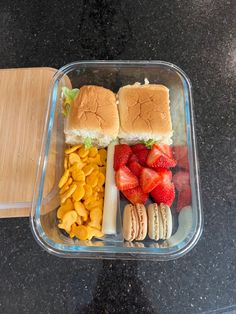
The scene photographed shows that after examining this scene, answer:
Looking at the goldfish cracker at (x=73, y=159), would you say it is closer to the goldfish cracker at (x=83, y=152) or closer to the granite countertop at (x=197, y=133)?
the goldfish cracker at (x=83, y=152)

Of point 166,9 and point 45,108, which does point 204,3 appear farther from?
point 45,108

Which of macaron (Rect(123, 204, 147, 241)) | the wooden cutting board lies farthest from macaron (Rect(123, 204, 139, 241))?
the wooden cutting board

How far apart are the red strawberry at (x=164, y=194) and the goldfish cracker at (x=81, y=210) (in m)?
0.17

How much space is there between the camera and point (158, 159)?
820 millimetres

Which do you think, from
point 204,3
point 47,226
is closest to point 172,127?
point 47,226

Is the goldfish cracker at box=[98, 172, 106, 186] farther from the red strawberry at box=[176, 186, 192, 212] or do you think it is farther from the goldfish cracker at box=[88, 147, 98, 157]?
the red strawberry at box=[176, 186, 192, 212]

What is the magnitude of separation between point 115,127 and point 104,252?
0.99 ft

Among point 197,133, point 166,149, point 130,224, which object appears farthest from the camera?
point 197,133

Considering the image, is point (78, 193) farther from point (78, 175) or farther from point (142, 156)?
point (142, 156)

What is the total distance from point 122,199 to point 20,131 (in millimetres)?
335

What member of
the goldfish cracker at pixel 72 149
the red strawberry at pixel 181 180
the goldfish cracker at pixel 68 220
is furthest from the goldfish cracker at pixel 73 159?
the red strawberry at pixel 181 180

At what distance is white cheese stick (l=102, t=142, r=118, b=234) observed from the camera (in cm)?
78

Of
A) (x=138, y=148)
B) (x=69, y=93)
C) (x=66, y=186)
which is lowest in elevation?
(x=66, y=186)

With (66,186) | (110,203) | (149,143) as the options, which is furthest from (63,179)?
(149,143)
